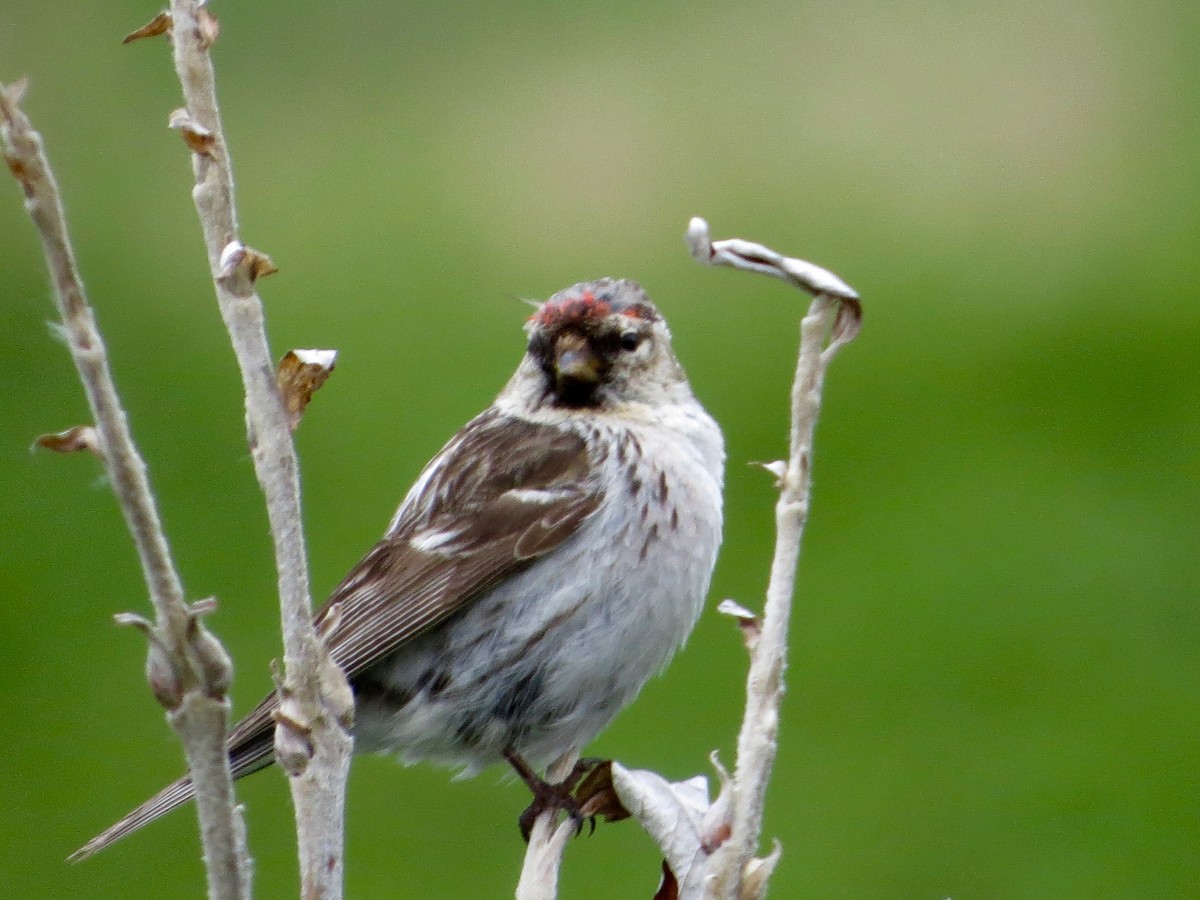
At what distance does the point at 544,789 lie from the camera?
254 cm

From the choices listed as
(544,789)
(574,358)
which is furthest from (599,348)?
(544,789)

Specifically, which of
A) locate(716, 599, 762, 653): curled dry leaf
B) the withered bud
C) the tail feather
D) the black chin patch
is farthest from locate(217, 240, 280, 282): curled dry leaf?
the black chin patch

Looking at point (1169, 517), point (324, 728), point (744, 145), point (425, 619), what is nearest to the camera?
point (324, 728)

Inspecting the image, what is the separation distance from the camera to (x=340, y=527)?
5.74 metres

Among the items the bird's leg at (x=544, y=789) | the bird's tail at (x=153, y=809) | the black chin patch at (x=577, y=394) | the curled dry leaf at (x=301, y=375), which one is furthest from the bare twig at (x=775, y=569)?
the black chin patch at (x=577, y=394)

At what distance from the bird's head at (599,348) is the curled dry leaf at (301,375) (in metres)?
1.64

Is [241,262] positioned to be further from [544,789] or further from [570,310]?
[570,310]

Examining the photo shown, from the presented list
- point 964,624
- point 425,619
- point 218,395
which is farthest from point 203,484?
point 425,619

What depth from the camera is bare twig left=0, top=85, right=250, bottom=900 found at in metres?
1.02

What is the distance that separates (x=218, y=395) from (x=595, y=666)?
12.8ft

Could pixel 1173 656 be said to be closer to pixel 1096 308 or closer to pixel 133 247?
pixel 1096 308

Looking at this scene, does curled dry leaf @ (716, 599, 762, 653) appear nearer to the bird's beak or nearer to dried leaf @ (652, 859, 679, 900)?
dried leaf @ (652, 859, 679, 900)

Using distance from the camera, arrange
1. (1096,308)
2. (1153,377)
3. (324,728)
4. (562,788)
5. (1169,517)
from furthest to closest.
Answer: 1. (1096,308)
2. (1153,377)
3. (1169,517)
4. (562,788)
5. (324,728)

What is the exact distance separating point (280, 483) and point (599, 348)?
69.1 inches
